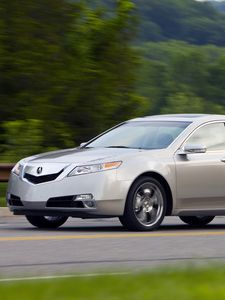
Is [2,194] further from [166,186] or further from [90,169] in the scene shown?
[90,169]

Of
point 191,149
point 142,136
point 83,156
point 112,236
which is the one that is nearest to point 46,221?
point 83,156

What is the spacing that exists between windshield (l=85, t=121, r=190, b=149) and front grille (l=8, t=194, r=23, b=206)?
53.1 inches

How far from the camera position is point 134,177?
45.7ft

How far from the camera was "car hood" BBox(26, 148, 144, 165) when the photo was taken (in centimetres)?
1392

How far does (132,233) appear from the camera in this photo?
1371 centimetres

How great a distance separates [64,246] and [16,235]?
143 cm

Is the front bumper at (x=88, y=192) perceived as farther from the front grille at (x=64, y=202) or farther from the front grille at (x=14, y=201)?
the front grille at (x=14, y=201)

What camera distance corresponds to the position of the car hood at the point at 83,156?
13.9 meters

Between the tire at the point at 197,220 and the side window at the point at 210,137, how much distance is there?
1.37 meters

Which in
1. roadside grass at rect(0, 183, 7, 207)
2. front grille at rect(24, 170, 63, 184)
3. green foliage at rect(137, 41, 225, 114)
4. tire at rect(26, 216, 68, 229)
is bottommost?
green foliage at rect(137, 41, 225, 114)

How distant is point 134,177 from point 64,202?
852 mm

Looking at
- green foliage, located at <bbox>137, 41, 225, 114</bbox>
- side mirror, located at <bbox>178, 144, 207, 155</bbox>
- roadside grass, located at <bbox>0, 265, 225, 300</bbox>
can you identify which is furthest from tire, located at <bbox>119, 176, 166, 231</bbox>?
green foliage, located at <bbox>137, 41, 225, 114</bbox>

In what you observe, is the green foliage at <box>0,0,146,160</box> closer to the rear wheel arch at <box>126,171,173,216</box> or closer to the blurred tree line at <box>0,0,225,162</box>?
the blurred tree line at <box>0,0,225,162</box>

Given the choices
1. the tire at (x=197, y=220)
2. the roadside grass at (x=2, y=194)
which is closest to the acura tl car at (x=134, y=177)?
the tire at (x=197, y=220)
